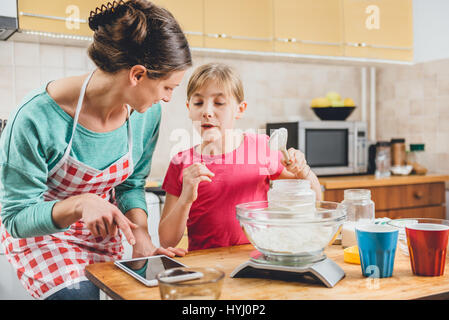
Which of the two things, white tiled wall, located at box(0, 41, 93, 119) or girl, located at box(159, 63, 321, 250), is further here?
white tiled wall, located at box(0, 41, 93, 119)

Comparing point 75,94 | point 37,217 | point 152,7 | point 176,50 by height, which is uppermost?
point 152,7

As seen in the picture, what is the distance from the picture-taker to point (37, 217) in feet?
3.56

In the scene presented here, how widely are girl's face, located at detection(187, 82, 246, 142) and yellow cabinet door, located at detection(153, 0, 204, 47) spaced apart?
1.20m

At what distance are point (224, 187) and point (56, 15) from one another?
140cm

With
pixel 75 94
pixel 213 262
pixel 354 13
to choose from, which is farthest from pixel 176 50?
pixel 354 13

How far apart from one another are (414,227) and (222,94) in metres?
0.76

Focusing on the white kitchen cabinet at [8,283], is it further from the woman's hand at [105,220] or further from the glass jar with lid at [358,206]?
the glass jar with lid at [358,206]

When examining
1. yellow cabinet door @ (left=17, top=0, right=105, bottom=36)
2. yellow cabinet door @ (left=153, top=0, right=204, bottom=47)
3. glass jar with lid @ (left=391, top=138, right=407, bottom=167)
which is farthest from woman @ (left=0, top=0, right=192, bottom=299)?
glass jar with lid @ (left=391, top=138, right=407, bottom=167)

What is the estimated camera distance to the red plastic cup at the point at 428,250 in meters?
0.92

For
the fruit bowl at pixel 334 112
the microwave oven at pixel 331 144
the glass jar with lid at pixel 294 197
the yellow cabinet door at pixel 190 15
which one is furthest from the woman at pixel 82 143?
the fruit bowl at pixel 334 112

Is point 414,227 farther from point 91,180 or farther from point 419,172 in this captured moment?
point 419,172

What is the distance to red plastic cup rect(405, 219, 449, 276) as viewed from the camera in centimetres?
92


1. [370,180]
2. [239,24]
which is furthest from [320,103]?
[239,24]

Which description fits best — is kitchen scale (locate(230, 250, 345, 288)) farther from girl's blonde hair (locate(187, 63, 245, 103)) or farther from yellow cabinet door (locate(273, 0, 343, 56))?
yellow cabinet door (locate(273, 0, 343, 56))
